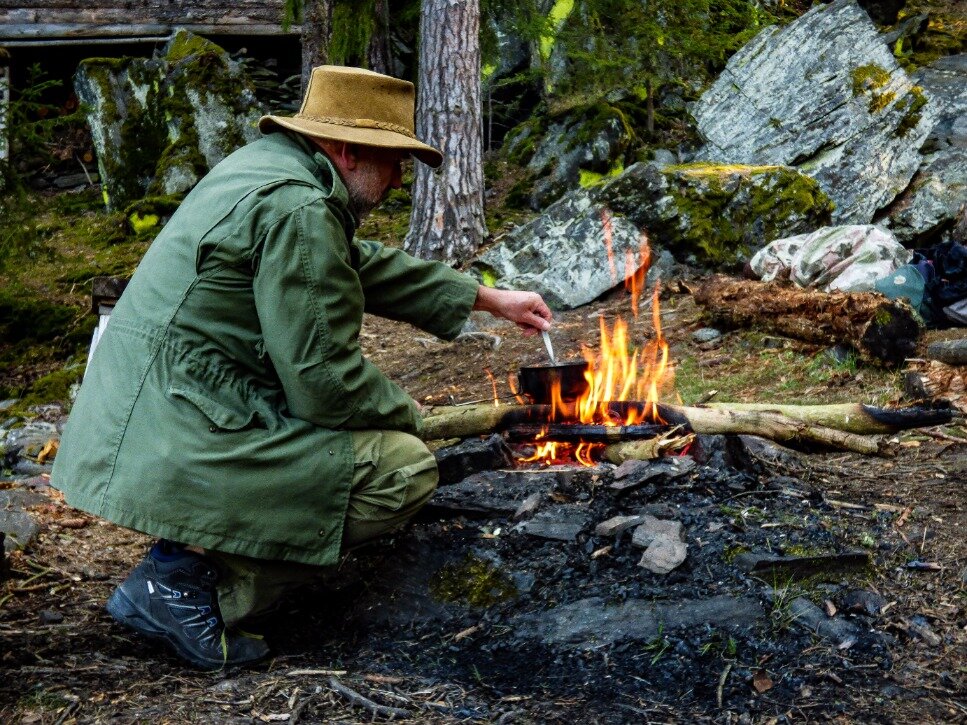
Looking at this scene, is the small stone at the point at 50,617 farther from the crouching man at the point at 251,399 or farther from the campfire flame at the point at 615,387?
the campfire flame at the point at 615,387

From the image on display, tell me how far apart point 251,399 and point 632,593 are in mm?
1563

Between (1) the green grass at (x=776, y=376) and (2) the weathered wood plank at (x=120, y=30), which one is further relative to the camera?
(2) the weathered wood plank at (x=120, y=30)

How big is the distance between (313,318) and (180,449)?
2.09 ft

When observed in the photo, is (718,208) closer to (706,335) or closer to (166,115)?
(706,335)

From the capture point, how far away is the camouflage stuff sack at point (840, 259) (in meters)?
7.74

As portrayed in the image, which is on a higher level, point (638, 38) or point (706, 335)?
point (638, 38)

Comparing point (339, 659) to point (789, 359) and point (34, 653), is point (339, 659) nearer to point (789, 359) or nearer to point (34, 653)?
point (34, 653)

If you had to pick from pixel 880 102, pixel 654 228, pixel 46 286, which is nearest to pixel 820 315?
pixel 654 228

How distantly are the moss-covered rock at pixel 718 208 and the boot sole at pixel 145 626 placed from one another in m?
6.45

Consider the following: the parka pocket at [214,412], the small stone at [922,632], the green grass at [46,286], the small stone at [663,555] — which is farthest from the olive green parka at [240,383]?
the green grass at [46,286]

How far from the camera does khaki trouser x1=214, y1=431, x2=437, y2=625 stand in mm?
3508

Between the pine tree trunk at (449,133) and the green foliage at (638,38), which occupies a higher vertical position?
the green foliage at (638,38)

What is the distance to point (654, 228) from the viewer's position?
9.05 metres

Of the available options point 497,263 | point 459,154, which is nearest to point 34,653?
point 497,263
